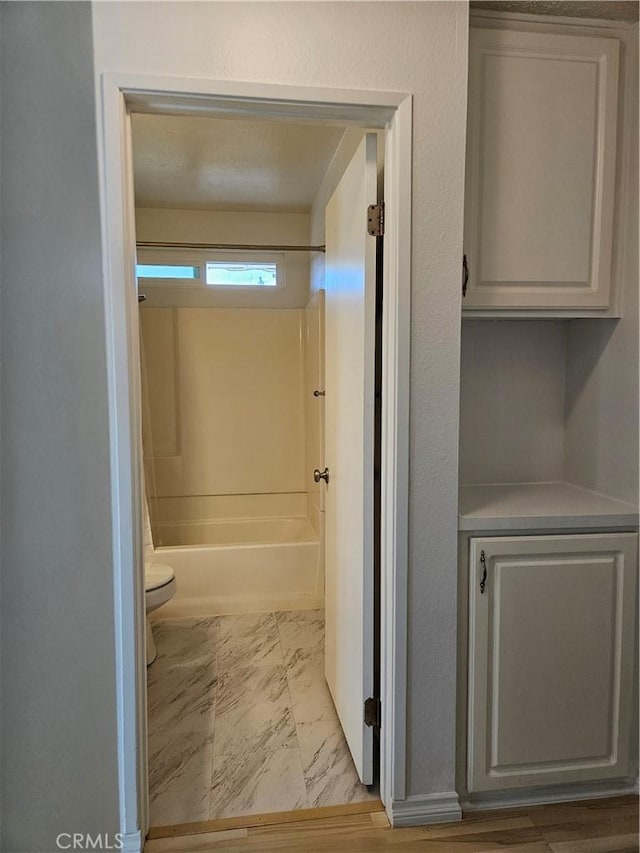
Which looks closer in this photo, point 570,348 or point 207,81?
point 207,81

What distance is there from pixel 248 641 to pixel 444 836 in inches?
56.8

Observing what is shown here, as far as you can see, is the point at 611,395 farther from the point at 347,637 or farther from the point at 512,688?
the point at 347,637

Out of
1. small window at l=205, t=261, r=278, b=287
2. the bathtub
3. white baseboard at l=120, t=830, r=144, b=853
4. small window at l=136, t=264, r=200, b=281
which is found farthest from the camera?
small window at l=205, t=261, r=278, b=287

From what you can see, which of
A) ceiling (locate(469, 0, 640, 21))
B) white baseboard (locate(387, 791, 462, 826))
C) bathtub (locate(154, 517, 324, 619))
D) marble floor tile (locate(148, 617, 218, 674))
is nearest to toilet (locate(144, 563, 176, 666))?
marble floor tile (locate(148, 617, 218, 674))

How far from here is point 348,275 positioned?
202 centimetres

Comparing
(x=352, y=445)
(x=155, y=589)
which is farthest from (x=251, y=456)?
(x=352, y=445)

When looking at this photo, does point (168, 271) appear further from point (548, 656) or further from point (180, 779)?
point (548, 656)

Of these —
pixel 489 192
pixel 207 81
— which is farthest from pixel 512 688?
pixel 207 81

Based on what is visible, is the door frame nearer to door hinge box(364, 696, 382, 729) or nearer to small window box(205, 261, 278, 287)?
door hinge box(364, 696, 382, 729)

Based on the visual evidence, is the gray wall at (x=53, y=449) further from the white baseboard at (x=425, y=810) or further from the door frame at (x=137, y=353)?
the white baseboard at (x=425, y=810)

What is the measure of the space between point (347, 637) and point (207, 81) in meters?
1.80

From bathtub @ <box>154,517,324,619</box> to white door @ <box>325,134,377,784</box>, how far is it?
1.04 meters

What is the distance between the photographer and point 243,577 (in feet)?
11.1

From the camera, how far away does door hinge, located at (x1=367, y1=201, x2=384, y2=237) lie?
1.73 meters
